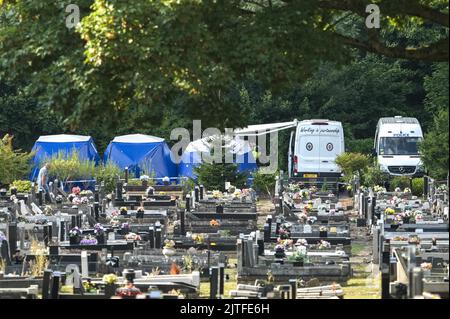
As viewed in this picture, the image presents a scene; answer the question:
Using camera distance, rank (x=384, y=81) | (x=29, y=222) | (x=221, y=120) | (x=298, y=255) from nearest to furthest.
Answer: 1. (x=221, y=120)
2. (x=298, y=255)
3. (x=29, y=222)
4. (x=384, y=81)

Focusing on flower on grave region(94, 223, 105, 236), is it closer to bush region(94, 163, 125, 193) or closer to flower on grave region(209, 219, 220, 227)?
flower on grave region(209, 219, 220, 227)

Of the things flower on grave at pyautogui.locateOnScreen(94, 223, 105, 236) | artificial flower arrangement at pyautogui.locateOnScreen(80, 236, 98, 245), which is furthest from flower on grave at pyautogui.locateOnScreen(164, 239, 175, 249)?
artificial flower arrangement at pyautogui.locateOnScreen(80, 236, 98, 245)

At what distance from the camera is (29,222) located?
99.0 feet

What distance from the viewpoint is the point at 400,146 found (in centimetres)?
4772

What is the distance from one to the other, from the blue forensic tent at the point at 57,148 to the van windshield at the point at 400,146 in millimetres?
10723

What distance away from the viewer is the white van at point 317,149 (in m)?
47.5

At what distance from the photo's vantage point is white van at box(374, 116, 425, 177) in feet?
155

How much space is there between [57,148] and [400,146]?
41.2 ft

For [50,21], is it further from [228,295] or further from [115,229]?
[115,229]

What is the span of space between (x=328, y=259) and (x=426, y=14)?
5.47m

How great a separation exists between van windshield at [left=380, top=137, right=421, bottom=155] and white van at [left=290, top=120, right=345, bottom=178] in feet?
5.18

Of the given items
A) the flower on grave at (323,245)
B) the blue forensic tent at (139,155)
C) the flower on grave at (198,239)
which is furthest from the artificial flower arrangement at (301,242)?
the blue forensic tent at (139,155)

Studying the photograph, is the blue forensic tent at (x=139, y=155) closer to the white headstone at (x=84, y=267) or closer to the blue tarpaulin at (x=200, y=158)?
the blue tarpaulin at (x=200, y=158)
